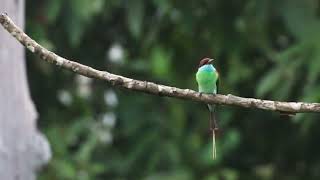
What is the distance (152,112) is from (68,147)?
0.49 metres

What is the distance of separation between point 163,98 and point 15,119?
1798 millimetres

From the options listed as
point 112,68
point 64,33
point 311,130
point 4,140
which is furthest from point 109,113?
point 4,140

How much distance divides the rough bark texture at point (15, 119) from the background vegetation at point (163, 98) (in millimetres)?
723

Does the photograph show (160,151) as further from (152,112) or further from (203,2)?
(203,2)

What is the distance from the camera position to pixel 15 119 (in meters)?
3.94

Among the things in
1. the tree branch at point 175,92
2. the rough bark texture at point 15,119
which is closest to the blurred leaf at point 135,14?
the rough bark texture at point 15,119

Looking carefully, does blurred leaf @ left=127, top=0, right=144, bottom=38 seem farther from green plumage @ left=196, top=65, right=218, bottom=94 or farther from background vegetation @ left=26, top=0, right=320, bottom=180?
green plumage @ left=196, top=65, right=218, bottom=94

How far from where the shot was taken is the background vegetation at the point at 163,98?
193 inches

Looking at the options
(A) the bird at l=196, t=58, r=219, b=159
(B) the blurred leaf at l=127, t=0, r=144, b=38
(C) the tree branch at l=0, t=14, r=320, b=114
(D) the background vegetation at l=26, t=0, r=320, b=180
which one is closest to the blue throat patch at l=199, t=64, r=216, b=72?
(A) the bird at l=196, t=58, r=219, b=159

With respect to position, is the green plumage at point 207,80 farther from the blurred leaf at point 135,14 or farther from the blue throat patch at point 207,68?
the blurred leaf at point 135,14

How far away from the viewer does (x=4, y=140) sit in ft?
12.9

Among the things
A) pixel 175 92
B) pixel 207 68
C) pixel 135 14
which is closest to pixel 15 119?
pixel 135 14

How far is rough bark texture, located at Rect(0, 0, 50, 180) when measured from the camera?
3918mm

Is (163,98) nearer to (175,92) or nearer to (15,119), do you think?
(15,119)
